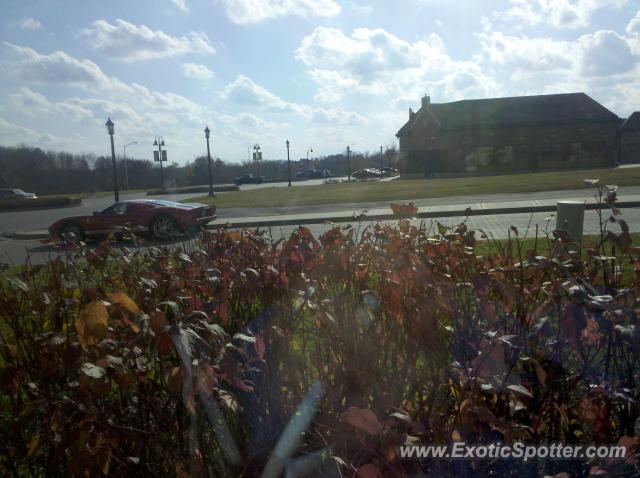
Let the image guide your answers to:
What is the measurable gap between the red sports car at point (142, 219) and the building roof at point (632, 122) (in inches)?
2833

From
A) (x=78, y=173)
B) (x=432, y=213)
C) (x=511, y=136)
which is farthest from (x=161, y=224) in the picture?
(x=78, y=173)

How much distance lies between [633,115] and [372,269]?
280ft

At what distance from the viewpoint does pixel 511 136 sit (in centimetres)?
5697

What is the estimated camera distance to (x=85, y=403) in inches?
83.9

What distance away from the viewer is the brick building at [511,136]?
55.7 meters

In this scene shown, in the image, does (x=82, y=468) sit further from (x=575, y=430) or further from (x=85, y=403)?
(x=575, y=430)

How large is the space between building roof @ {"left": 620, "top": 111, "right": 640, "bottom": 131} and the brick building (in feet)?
58.5

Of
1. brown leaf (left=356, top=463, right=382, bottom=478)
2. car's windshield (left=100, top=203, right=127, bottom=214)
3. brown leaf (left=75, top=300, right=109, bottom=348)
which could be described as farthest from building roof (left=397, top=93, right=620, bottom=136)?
brown leaf (left=356, top=463, right=382, bottom=478)

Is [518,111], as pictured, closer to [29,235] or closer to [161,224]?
[161,224]

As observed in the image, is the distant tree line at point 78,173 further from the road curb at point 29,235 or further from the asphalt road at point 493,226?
the asphalt road at point 493,226

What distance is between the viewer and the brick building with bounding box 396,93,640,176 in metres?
55.7

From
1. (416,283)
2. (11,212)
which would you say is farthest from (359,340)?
(11,212)

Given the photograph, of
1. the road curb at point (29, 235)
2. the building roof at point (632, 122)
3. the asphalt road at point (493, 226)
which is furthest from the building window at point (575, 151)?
the road curb at point (29, 235)

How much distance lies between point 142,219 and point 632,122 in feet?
→ 251
